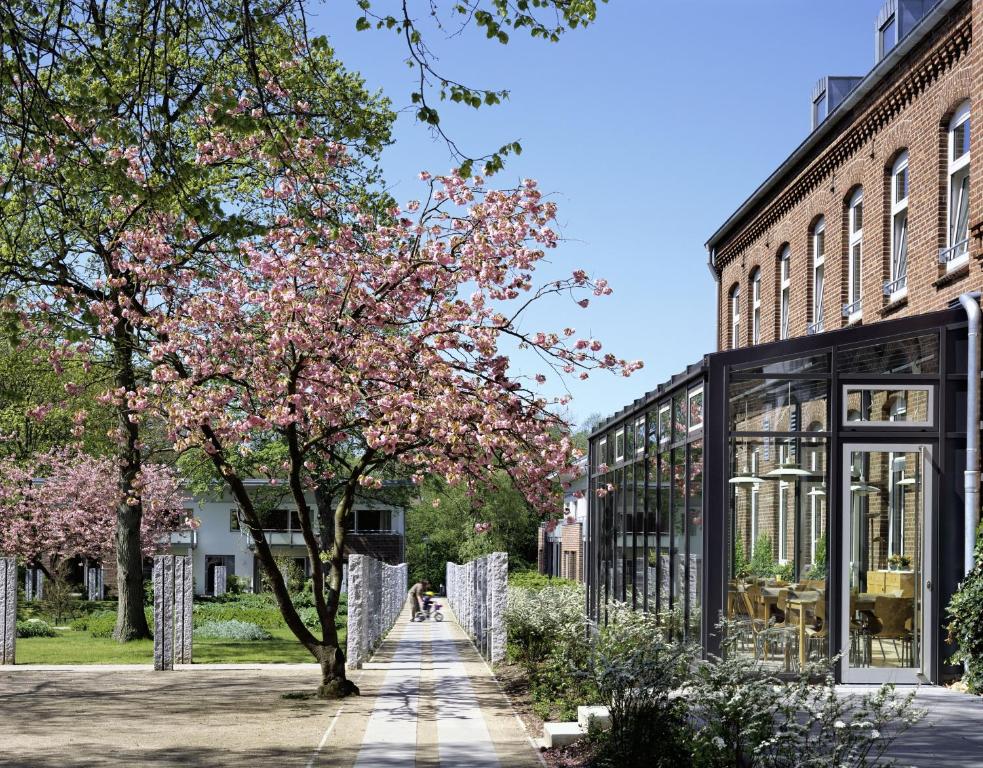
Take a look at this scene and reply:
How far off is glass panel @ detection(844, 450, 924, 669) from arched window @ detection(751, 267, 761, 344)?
1256 centimetres

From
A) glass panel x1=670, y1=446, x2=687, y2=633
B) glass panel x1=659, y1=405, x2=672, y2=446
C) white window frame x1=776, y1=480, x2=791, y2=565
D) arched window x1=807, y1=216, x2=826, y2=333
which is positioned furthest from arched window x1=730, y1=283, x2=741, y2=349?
white window frame x1=776, y1=480, x2=791, y2=565

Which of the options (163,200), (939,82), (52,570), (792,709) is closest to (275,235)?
(163,200)

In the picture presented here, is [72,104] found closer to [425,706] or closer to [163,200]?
[163,200]

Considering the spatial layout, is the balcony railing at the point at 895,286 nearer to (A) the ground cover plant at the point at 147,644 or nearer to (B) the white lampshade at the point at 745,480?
(B) the white lampshade at the point at 745,480

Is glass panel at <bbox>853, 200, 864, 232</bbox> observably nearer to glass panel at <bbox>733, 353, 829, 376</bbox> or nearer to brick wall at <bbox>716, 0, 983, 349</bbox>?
brick wall at <bbox>716, 0, 983, 349</bbox>

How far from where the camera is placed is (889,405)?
14305 mm

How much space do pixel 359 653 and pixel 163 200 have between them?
11.5m

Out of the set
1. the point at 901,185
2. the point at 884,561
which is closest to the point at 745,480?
the point at 884,561

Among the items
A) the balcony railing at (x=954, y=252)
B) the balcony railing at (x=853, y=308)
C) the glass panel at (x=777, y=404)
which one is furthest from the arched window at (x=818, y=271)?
the glass panel at (x=777, y=404)

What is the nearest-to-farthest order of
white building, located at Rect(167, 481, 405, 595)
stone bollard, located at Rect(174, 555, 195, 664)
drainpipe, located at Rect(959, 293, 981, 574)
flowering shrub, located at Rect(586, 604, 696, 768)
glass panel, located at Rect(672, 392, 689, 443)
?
1. flowering shrub, located at Rect(586, 604, 696, 768)
2. drainpipe, located at Rect(959, 293, 981, 574)
3. glass panel, located at Rect(672, 392, 689, 443)
4. stone bollard, located at Rect(174, 555, 195, 664)
5. white building, located at Rect(167, 481, 405, 595)

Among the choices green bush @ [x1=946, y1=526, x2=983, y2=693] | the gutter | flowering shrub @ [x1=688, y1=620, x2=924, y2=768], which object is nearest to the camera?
flowering shrub @ [x1=688, y1=620, x2=924, y2=768]

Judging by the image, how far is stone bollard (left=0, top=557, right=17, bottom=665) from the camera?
21.9 m

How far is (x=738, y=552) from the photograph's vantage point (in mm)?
14031

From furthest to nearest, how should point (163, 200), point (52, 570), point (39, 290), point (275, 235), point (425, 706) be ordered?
point (52, 570), point (39, 290), point (275, 235), point (425, 706), point (163, 200)
